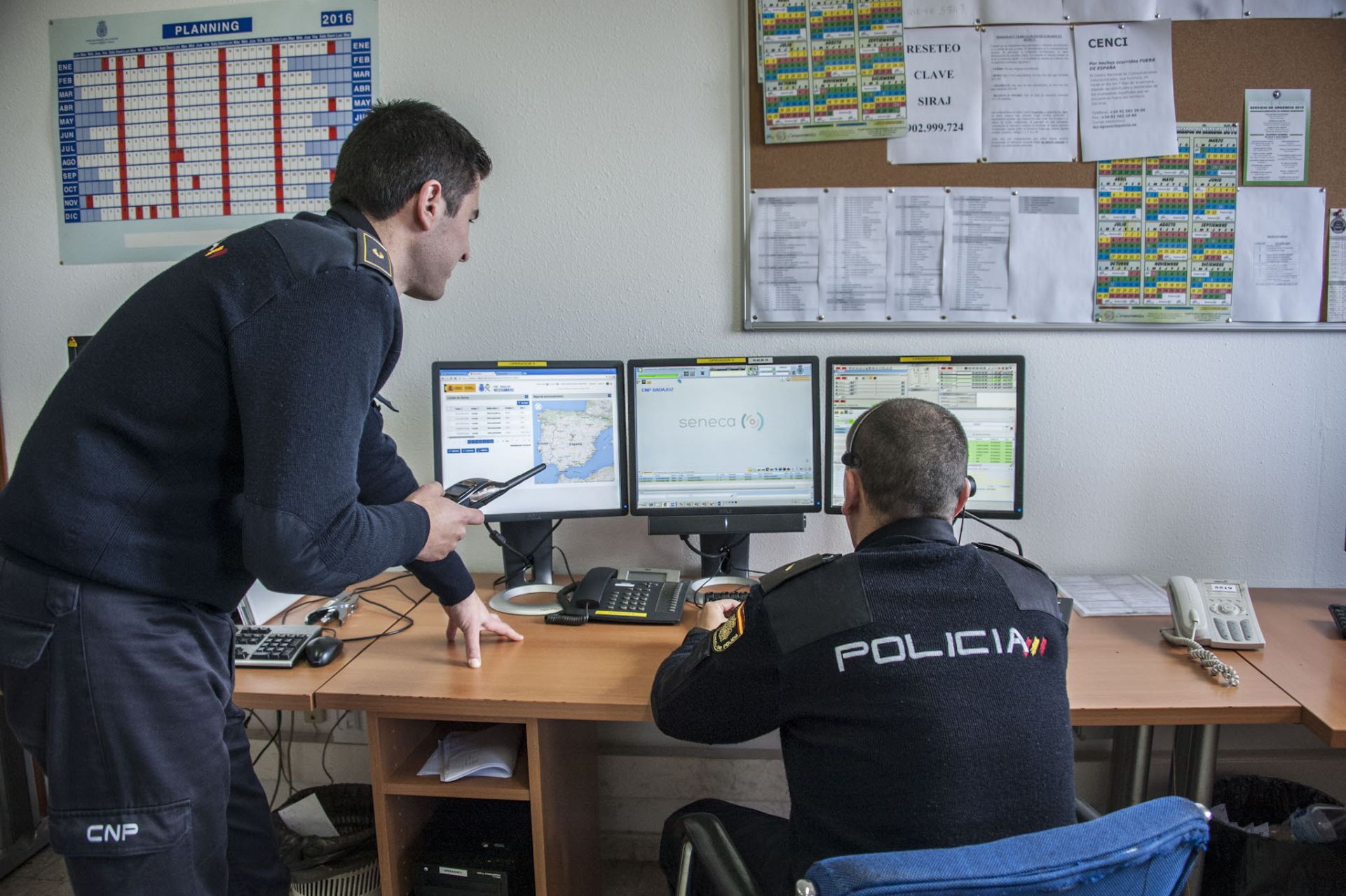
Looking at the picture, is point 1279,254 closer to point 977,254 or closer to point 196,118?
point 977,254

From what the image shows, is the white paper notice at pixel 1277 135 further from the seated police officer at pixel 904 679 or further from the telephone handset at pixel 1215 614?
the seated police officer at pixel 904 679

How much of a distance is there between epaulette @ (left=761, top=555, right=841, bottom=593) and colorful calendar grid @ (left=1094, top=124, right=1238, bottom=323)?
4.26 feet

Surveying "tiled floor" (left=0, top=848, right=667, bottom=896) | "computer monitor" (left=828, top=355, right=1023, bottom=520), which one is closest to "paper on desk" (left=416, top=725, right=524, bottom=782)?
"tiled floor" (left=0, top=848, right=667, bottom=896)

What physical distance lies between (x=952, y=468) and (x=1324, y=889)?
1233 mm

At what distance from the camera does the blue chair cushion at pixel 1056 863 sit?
0.70 metres

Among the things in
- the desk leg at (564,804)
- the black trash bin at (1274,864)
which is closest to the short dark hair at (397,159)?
the desk leg at (564,804)

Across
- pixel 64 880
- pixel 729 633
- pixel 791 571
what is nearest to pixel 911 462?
pixel 791 571

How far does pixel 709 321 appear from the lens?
6.75 ft

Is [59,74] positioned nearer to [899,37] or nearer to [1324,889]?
[899,37]

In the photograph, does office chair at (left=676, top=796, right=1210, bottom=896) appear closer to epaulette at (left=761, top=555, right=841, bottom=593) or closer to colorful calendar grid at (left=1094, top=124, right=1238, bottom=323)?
epaulette at (left=761, top=555, right=841, bottom=593)

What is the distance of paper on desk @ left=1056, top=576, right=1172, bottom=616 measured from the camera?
1.77 meters

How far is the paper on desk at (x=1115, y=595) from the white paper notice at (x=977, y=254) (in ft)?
2.17

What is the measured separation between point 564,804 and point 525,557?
552 mm

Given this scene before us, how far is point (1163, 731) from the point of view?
2.10m
